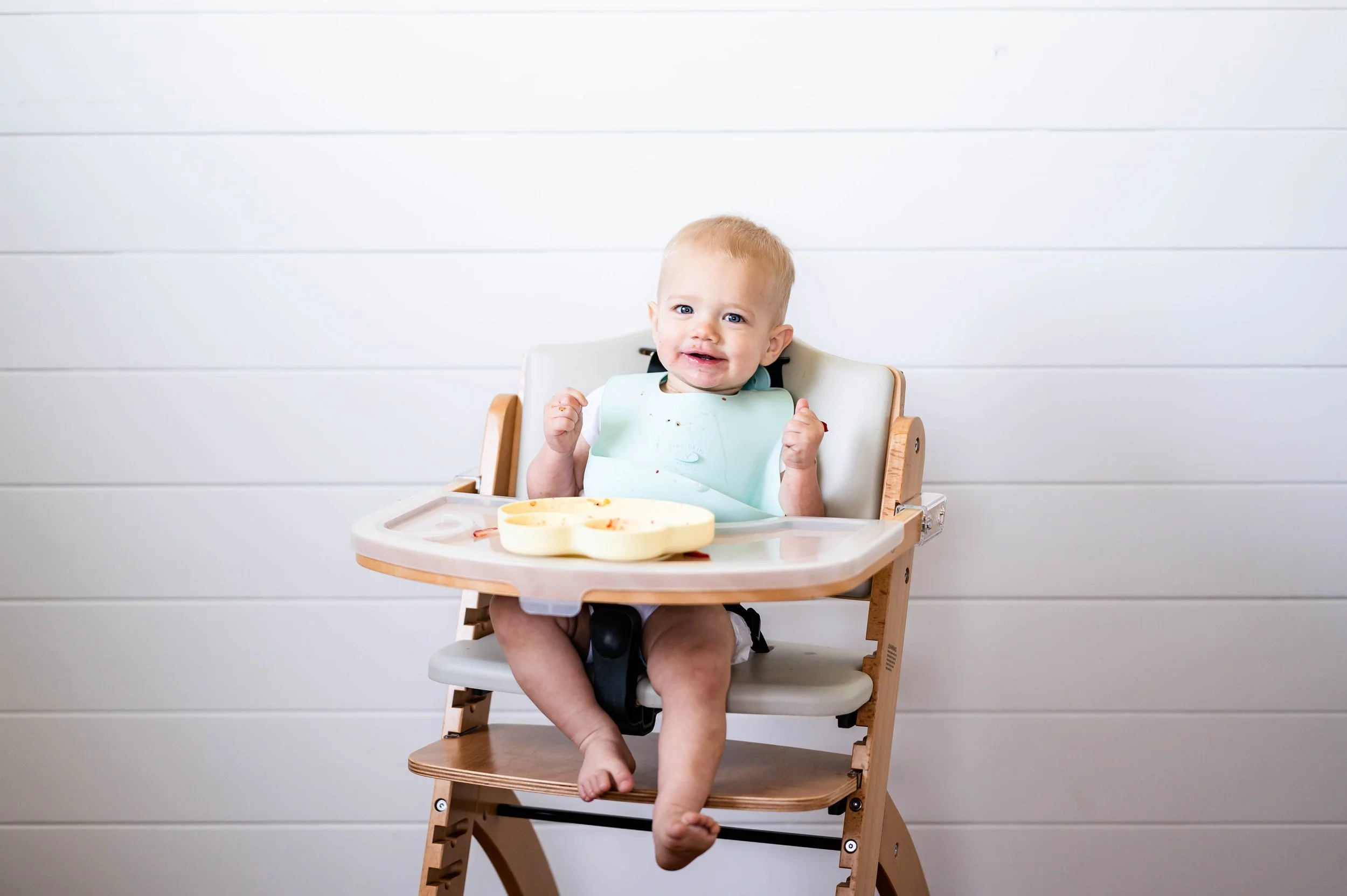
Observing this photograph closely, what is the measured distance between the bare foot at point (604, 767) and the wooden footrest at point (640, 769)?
18 mm

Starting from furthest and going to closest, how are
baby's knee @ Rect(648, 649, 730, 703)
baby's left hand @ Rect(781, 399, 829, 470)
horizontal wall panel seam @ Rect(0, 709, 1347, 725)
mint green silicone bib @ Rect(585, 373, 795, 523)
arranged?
1. horizontal wall panel seam @ Rect(0, 709, 1347, 725)
2. mint green silicone bib @ Rect(585, 373, 795, 523)
3. baby's left hand @ Rect(781, 399, 829, 470)
4. baby's knee @ Rect(648, 649, 730, 703)

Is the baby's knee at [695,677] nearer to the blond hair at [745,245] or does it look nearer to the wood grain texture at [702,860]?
the blond hair at [745,245]

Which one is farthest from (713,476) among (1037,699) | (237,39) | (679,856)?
(237,39)

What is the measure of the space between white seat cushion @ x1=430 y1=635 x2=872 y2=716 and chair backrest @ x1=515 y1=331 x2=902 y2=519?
0.76 ft

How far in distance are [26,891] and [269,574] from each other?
0.76m

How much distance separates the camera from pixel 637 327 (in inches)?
76.4

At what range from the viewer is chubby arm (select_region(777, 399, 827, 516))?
138 cm

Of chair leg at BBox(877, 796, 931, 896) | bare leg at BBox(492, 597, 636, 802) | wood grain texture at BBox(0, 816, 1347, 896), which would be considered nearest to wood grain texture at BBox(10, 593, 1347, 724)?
wood grain texture at BBox(0, 816, 1347, 896)

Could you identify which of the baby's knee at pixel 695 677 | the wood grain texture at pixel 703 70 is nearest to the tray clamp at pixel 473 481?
the baby's knee at pixel 695 677

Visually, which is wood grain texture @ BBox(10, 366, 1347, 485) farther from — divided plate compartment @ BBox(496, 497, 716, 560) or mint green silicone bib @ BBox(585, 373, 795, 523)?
divided plate compartment @ BBox(496, 497, 716, 560)

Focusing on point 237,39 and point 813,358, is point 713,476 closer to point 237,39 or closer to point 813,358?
point 813,358

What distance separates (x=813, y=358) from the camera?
5.38 feet

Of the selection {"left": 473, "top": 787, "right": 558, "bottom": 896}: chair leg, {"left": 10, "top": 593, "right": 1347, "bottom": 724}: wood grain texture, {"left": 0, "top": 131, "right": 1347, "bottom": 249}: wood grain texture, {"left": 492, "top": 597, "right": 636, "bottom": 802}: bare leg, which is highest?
{"left": 0, "top": 131, "right": 1347, "bottom": 249}: wood grain texture

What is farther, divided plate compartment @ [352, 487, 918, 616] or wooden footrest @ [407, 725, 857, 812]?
wooden footrest @ [407, 725, 857, 812]
